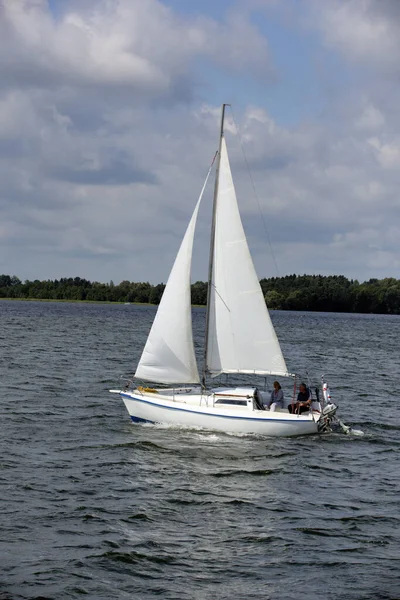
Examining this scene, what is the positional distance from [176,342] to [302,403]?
226 inches

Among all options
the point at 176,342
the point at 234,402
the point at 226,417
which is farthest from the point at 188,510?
the point at 176,342

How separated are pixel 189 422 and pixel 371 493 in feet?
29.8

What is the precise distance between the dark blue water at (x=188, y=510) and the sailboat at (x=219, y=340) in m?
1.03

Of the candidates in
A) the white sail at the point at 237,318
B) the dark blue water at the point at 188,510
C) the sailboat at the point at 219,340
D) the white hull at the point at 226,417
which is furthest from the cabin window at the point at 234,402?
the white sail at the point at 237,318

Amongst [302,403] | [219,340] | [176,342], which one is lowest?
[302,403]

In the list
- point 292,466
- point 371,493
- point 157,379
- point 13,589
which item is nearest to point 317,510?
point 371,493

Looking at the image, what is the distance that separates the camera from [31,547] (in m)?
18.6

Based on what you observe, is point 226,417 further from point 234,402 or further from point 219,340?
point 219,340

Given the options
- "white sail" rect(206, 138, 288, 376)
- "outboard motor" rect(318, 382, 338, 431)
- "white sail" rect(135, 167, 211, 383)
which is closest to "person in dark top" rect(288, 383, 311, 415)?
"outboard motor" rect(318, 382, 338, 431)

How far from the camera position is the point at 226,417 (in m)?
30.6

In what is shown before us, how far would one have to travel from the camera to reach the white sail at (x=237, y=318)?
3288 centimetres

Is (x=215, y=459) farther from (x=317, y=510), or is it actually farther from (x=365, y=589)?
(x=365, y=589)

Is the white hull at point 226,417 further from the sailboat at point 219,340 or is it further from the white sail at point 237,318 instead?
the white sail at point 237,318

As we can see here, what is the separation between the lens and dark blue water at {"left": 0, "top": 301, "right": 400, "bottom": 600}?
17109 millimetres
